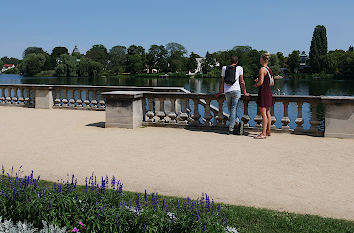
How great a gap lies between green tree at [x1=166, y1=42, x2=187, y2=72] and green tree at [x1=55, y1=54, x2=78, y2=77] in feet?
138

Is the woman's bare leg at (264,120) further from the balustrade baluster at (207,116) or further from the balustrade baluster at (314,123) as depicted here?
the balustrade baluster at (207,116)

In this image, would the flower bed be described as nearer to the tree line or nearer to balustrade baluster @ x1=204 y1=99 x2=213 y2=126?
balustrade baluster @ x1=204 y1=99 x2=213 y2=126

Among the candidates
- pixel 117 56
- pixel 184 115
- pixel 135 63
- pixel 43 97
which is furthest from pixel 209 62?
pixel 184 115

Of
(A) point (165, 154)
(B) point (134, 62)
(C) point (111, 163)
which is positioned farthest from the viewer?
(B) point (134, 62)

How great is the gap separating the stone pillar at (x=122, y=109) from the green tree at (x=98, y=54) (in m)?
145

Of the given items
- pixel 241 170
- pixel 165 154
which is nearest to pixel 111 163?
pixel 165 154

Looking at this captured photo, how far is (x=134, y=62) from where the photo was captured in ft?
453

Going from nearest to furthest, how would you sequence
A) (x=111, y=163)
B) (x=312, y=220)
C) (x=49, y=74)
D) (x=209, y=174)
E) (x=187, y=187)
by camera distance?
(x=312, y=220), (x=187, y=187), (x=209, y=174), (x=111, y=163), (x=49, y=74)

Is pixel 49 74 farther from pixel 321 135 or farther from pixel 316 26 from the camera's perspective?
pixel 321 135

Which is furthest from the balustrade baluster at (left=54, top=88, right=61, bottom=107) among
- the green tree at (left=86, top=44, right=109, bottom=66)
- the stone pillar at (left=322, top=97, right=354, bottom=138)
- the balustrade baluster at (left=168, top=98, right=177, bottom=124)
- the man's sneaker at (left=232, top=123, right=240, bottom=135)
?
the green tree at (left=86, top=44, right=109, bottom=66)

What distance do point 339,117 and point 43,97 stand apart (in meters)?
10.8

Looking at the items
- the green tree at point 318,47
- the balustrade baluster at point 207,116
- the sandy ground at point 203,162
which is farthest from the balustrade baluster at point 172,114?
the green tree at point 318,47

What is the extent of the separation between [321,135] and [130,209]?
271 inches

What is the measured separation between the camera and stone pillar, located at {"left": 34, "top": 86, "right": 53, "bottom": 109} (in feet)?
50.5
